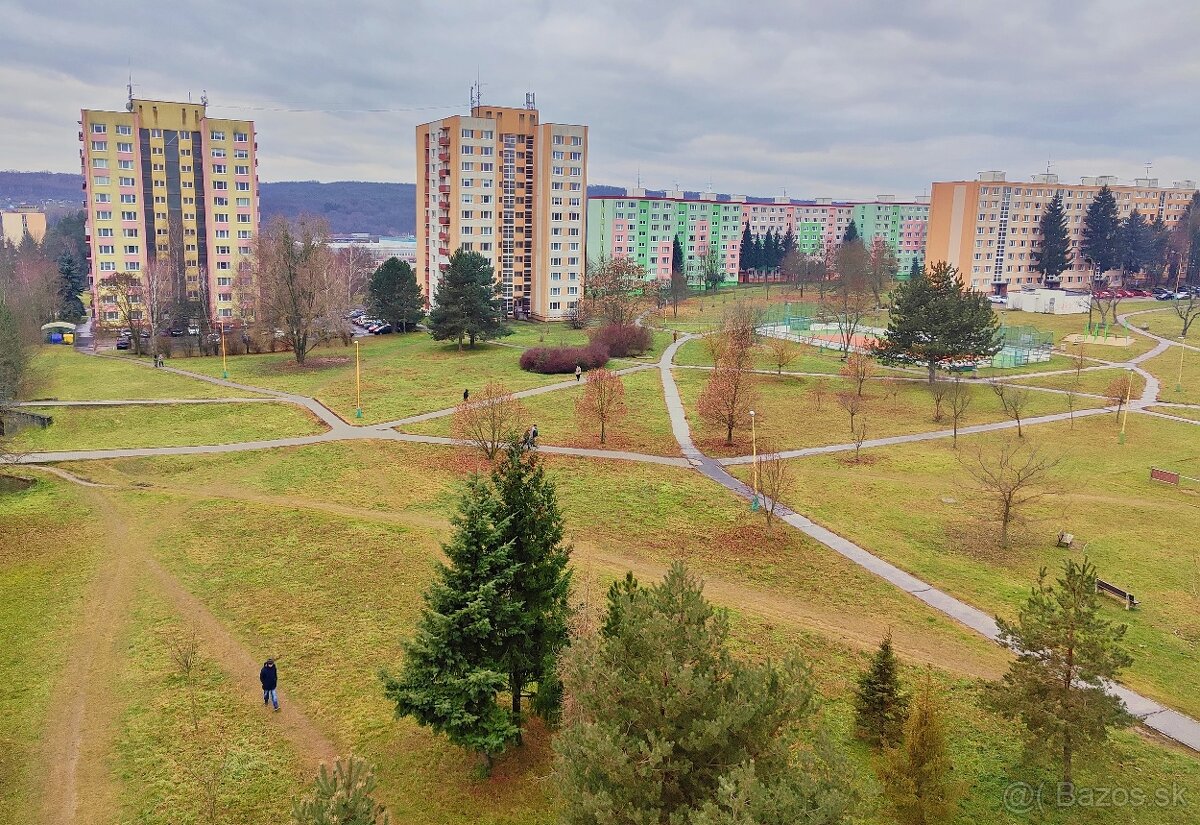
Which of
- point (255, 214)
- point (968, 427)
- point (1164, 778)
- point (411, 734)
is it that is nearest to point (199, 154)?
point (255, 214)

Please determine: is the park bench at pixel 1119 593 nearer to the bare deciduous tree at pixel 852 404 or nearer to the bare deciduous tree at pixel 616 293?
the bare deciduous tree at pixel 852 404

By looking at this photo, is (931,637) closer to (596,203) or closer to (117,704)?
(117,704)

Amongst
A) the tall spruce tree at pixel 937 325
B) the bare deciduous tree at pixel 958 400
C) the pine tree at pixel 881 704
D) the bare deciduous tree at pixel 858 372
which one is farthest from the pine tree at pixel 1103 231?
the pine tree at pixel 881 704

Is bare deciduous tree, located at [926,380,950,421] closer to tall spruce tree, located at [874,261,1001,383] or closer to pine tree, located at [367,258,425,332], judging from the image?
tall spruce tree, located at [874,261,1001,383]

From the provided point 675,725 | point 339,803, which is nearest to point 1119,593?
point 675,725

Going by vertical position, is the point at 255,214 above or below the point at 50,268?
above
